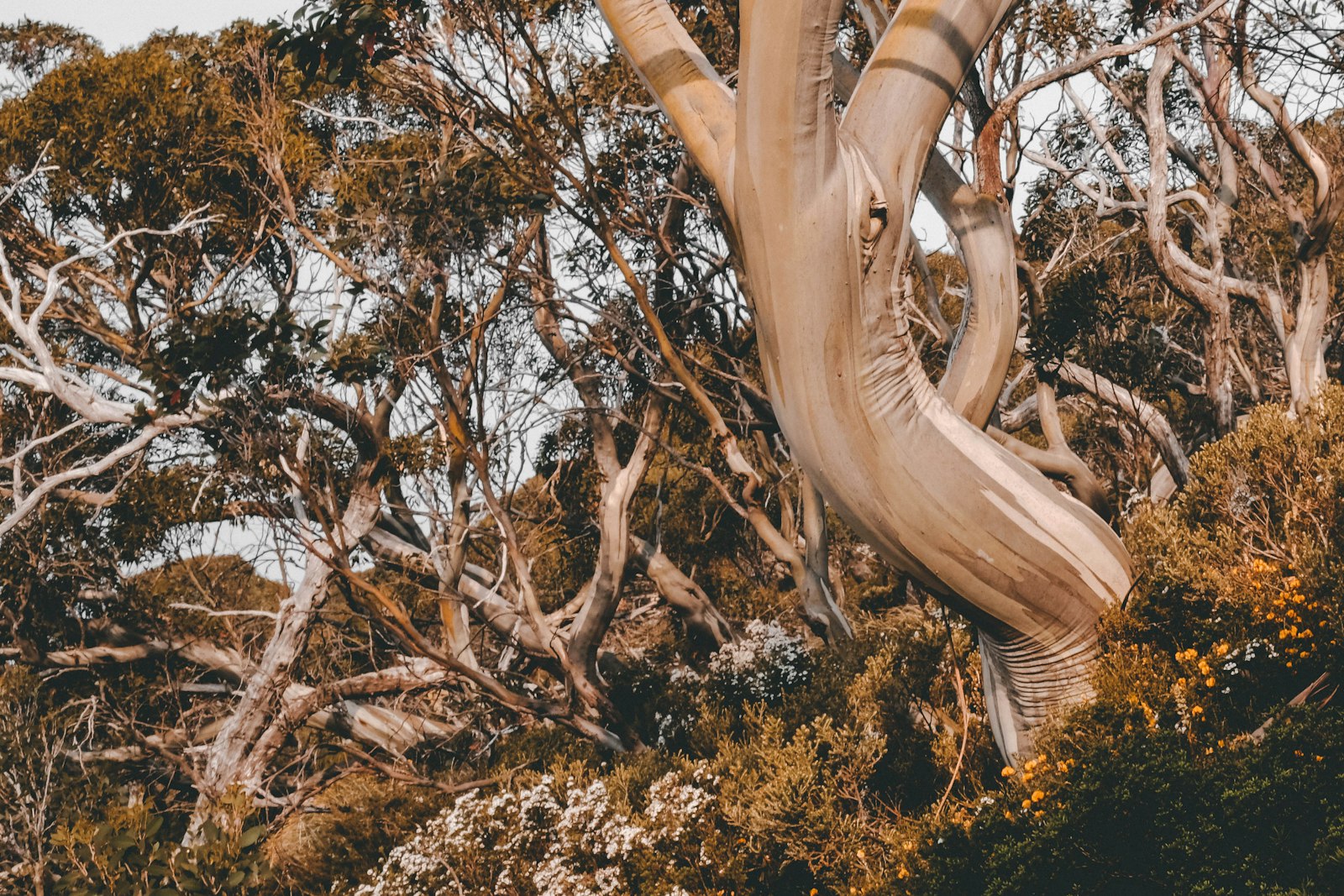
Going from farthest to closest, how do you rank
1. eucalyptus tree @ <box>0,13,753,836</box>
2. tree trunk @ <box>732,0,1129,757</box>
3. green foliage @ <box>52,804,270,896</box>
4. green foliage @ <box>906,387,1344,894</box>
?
eucalyptus tree @ <box>0,13,753,836</box>, green foliage @ <box>52,804,270,896</box>, tree trunk @ <box>732,0,1129,757</box>, green foliage @ <box>906,387,1344,894</box>

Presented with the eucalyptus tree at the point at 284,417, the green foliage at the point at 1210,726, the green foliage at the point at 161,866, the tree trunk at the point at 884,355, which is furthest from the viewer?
the eucalyptus tree at the point at 284,417

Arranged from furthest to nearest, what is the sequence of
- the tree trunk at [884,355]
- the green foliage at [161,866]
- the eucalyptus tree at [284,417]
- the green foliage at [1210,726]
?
the eucalyptus tree at [284,417]
the green foliage at [161,866]
the tree trunk at [884,355]
the green foliage at [1210,726]

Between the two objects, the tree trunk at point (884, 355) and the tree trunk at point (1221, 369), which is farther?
the tree trunk at point (1221, 369)

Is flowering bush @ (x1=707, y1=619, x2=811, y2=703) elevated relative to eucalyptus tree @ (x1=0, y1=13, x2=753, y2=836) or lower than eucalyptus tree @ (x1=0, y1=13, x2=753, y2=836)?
lower

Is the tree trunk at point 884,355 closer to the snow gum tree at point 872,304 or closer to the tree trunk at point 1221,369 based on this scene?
the snow gum tree at point 872,304

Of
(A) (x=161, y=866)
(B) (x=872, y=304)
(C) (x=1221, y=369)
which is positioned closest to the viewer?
(B) (x=872, y=304)

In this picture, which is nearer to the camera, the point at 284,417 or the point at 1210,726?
the point at 1210,726

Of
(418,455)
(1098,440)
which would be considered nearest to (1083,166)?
(1098,440)

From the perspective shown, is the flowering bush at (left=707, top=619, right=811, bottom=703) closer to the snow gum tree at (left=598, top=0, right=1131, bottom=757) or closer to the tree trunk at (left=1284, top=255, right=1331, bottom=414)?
the snow gum tree at (left=598, top=0, right=1131, bottom=757)

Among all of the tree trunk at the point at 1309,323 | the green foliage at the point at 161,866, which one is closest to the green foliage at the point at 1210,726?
the green foliage at the point at 161,866

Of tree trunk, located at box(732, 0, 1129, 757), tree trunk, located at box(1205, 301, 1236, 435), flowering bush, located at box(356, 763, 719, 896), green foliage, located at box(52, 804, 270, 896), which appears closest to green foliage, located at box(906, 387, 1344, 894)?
tree trunk, located at box(732, 0, 1129, 757)

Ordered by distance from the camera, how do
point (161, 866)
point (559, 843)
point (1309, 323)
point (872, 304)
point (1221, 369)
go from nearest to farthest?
point (872, 304), point (161, 866), point (559, 843), point (1221, 369), point (1309, 323)

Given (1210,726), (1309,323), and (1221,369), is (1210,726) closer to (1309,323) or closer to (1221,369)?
(1221,369)

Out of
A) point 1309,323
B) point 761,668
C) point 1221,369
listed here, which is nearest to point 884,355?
point 761,668
